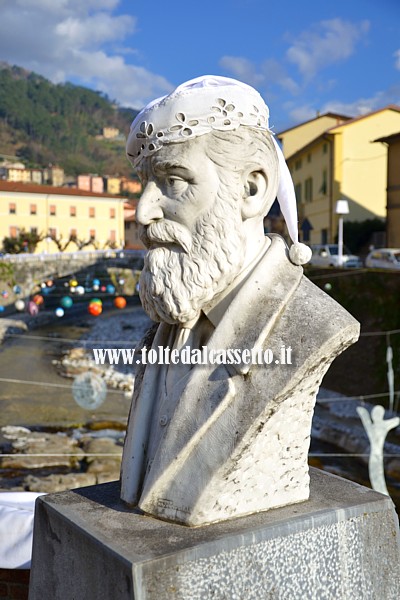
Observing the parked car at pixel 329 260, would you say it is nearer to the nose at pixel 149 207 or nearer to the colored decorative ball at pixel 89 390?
the colored decorative ball at pixel 89 390

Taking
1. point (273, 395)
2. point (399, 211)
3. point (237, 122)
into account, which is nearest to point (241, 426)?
point (273, 395)

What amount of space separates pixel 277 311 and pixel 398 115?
74.8ft

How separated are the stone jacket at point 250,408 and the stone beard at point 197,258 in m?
0.09

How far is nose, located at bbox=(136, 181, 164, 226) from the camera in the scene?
199 cm

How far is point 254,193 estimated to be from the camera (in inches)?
80.1

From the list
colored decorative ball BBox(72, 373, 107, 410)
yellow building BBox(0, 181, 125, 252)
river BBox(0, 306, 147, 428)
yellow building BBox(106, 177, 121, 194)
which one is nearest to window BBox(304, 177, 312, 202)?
river BBox(0, 306, 147, 428)

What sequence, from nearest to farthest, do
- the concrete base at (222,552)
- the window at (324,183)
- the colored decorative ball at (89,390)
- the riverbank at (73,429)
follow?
the concrete base at (222,552) → the riverbank at (73,429) → the colored decorative ball at (89,390) → the window at (324,183)

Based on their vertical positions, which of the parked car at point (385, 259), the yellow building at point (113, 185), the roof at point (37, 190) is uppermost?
the yellow building at point (113, 185)

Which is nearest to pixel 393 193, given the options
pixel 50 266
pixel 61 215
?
pixel 50 266

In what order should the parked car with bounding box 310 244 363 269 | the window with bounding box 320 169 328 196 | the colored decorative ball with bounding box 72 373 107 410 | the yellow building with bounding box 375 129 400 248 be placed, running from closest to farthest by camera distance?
the colored decorative ball with bounding box 72 373 107 410 → the parked car with bounding box 310 244 363 269 → the yellow building with bounding box 375 129 400 248 → the window with bounding box 320 169 328 196

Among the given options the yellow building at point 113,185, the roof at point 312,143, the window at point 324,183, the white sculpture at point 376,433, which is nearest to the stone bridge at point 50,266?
the roof at point 312,143

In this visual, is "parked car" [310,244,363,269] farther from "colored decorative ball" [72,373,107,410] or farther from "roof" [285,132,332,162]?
"colored decorative ball" [72,373,107,410]

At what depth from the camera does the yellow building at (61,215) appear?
33.0 meters

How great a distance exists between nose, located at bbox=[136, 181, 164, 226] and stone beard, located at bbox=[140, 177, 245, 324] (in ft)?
0.09
